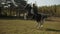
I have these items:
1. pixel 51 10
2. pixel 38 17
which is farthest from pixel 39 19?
pixel 51 10

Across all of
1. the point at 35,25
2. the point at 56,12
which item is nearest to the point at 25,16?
the point at 35,25

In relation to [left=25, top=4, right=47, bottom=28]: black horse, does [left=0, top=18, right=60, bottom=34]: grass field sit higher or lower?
lower

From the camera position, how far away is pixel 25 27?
1993 millimetres

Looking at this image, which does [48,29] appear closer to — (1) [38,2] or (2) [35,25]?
(2) [35,25]

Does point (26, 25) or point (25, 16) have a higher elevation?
point (25, 16)

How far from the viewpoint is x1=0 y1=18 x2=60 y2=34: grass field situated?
75.9 inches

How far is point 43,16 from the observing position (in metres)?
1.98

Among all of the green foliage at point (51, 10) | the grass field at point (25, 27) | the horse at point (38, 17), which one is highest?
the green foliage at point (51, 10)

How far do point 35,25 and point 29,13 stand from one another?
20cm

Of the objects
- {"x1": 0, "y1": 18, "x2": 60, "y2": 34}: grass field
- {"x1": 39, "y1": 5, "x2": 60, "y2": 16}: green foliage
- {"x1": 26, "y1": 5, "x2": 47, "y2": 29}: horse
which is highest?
{"x1": 39, "y1": 5, "x2": 60, "y2": 16}: green foliage

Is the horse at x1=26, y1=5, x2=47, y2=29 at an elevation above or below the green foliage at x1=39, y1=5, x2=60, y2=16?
below

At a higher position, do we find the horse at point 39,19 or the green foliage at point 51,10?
the green foliage at point 51,10

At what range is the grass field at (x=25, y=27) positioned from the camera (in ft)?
6.32

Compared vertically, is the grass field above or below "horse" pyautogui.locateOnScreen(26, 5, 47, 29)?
below
